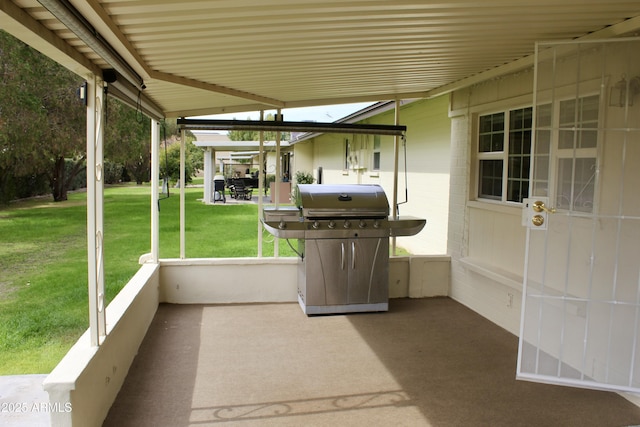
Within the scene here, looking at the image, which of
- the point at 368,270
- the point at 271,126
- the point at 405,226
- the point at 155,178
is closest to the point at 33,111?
the point at 155,178

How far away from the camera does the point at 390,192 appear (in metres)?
9.24

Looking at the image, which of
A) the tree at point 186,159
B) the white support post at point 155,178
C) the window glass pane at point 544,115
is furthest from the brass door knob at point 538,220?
the tree at point 186,159

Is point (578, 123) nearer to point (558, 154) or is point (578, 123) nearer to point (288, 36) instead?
point (558, 154)

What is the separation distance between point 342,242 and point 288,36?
2641mm

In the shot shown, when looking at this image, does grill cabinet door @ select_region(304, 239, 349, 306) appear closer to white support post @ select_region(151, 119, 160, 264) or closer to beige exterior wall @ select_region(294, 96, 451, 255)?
→ white support post @ select_region(151, 119, 160, 264)

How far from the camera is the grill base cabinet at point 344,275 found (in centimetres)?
528

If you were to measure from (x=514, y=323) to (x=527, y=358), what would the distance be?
1.38 meters

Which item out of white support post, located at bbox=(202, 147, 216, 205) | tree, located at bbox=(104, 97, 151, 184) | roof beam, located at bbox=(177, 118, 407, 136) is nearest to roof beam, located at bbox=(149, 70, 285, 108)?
roof beam, located at bbox=(177, 118, 407, 136)

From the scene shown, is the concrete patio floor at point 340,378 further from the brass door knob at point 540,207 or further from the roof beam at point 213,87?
the roof beam at point 213,87

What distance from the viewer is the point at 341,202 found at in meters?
5.27

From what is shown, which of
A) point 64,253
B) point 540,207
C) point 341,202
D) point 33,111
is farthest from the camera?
point 33,111

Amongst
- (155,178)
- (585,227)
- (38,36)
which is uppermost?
(38,36)

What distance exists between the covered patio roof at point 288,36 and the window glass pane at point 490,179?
39.5 inches

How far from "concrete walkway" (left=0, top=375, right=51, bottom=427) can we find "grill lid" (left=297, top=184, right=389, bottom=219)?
2775 millimetres
